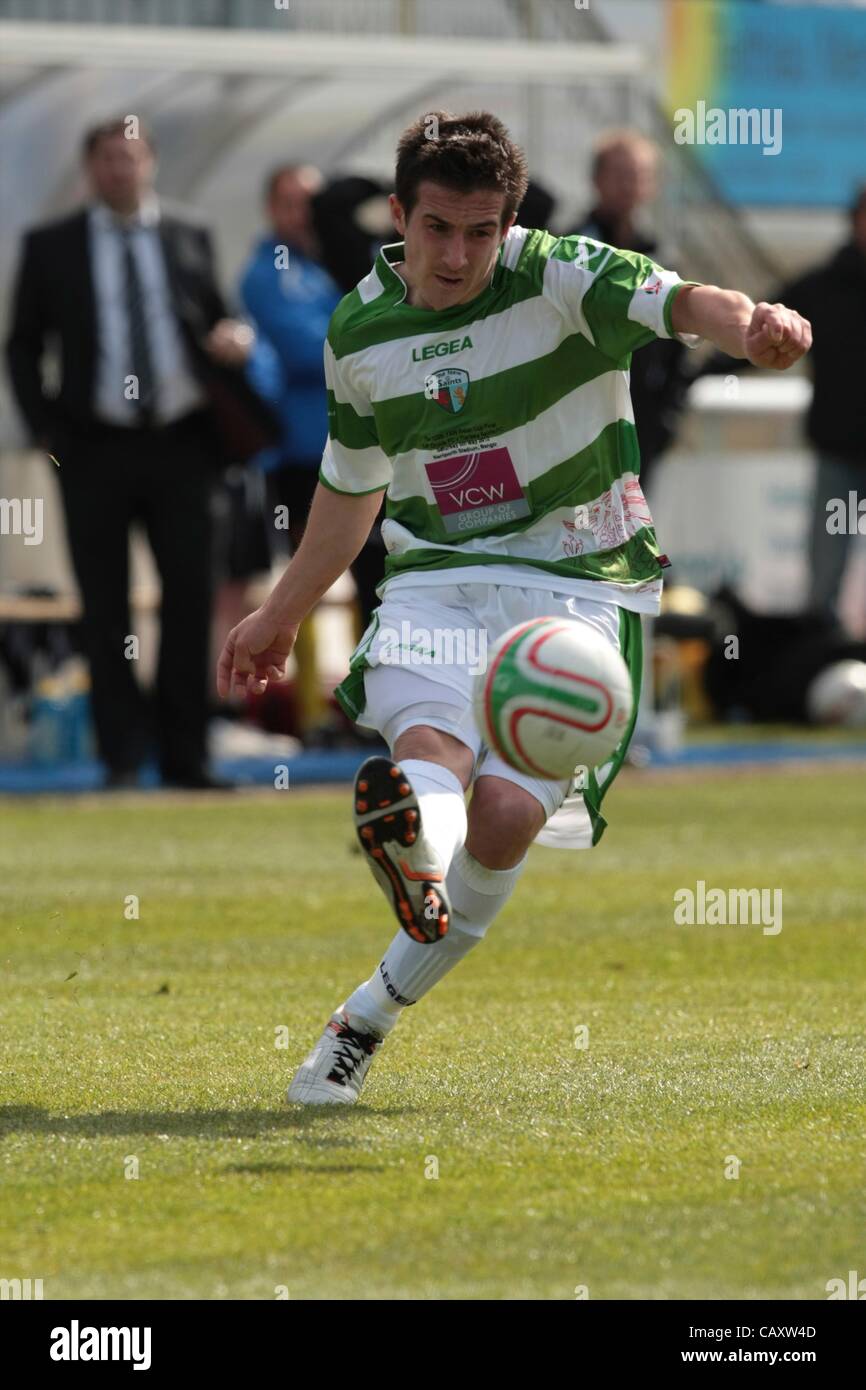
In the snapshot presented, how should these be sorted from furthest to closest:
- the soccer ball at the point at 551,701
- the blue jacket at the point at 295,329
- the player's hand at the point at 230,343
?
1. the blue jacket at the point at 295,329
2. the player's hand at the point at 230,343
3. the soccer ball at the point at 551,701

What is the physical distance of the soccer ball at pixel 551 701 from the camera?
17.3 feet

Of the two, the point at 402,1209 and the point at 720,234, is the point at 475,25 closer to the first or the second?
the point at 720,234

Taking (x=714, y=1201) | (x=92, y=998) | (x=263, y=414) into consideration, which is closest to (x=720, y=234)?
(x=263, y=414)

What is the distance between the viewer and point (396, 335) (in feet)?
19.6

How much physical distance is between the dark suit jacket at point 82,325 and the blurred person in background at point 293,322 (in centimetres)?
43

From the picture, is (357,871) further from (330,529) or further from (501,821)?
(501,821)

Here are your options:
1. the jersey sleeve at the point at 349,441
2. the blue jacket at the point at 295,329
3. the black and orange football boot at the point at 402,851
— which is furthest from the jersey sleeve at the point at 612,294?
the blue jacket at the point at 295,329

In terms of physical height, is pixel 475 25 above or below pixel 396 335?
above

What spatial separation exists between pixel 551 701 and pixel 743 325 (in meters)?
0.92

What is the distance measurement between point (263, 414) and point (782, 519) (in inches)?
285

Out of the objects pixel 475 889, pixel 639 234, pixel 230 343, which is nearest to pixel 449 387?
pixel 475 889

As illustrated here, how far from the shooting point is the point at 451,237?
573cm

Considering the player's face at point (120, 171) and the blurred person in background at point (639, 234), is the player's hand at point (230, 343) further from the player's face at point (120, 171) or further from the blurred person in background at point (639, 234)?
the blurred person in background at point (639, 234)
